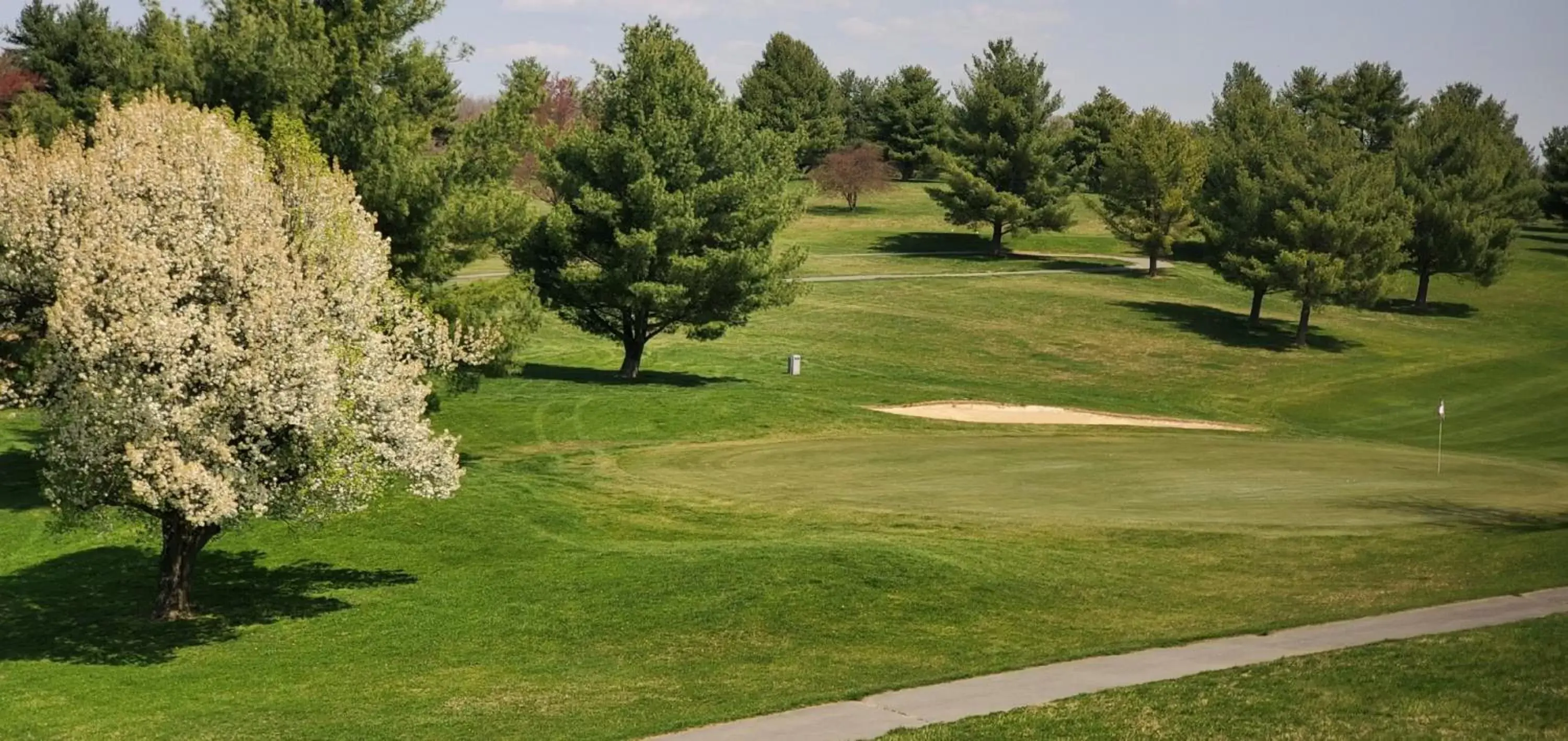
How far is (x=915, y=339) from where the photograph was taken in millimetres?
74875

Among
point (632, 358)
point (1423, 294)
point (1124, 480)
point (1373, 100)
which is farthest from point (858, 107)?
point (1124, 480)

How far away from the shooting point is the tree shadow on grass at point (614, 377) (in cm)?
5847

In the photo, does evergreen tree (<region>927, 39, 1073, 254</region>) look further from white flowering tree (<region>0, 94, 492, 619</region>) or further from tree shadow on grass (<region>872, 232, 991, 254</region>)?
white flowering tree (<region>0, 94, 492, 619</region>)

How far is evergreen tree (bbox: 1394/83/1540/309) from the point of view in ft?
297

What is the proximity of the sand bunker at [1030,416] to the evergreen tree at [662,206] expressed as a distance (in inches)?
289

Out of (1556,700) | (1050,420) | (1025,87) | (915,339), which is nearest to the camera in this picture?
(1556,700)

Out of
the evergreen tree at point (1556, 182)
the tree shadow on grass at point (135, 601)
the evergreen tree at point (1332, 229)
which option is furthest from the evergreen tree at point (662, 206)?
the evergreen tree at point (1556, 182)

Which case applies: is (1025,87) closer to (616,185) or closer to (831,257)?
(831,257)

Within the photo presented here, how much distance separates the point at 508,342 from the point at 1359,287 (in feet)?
173

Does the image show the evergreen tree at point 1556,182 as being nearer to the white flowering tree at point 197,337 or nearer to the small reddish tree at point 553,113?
the small reddish tree at point 553,113

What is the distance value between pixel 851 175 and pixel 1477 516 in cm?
9435

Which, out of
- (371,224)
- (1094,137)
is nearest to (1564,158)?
(1094,137)

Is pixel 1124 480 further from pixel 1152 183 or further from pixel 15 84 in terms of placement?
pixel 15 84

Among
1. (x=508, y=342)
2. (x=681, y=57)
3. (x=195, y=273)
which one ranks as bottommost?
(x=508, y=342)
